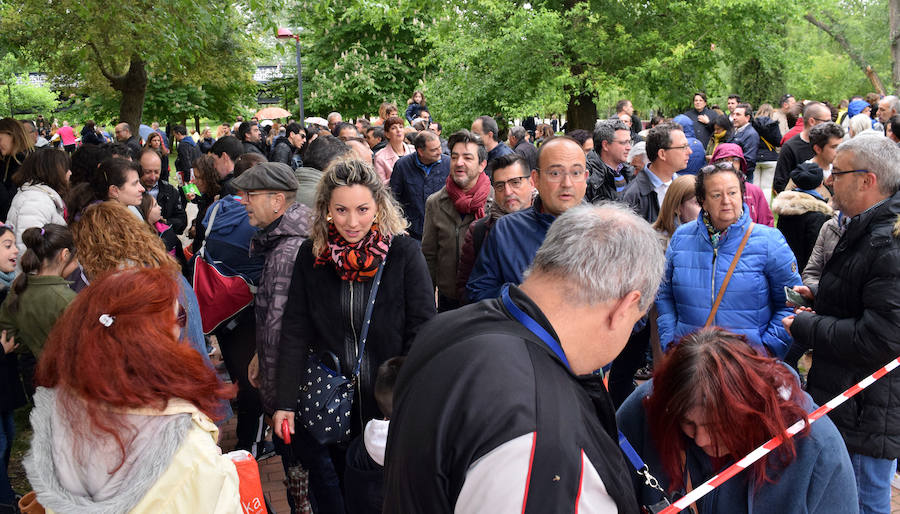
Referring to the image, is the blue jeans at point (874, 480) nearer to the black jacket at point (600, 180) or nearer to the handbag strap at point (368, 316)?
the handbag strap at point (368, 316)

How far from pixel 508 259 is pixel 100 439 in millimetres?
2125

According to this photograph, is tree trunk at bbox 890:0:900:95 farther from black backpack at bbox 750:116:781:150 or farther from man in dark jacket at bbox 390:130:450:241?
man in dark jacket at bbox 390:130:450:241

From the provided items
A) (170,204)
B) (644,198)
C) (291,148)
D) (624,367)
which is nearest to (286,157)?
(291,148)

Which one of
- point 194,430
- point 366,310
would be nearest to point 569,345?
point 194,430

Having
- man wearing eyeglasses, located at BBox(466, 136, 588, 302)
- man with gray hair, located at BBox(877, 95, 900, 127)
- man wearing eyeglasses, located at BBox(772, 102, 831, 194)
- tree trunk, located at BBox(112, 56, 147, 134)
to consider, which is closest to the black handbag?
man wearing eyeglasses, located at BBox(466, 136, 588, 302)

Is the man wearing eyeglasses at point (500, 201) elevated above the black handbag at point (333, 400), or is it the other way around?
the man wearing eyeglasses at point (500, 201)

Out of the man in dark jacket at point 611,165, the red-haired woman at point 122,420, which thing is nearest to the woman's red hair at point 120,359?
the red-haired woman at point 122,420

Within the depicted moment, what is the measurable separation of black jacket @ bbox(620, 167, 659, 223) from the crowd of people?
17 mm

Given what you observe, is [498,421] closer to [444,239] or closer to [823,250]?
[823,250]

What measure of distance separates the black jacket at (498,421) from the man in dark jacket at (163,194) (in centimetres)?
648

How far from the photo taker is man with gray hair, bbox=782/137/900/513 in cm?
307

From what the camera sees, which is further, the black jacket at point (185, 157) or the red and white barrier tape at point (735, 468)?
the black jacket at point (185, 157)

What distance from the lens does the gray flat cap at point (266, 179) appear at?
4082 millimetres

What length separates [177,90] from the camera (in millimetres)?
29016
